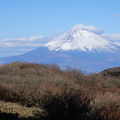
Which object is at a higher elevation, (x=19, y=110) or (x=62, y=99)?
(x=62, y=99)

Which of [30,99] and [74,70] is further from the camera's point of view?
[74,70]

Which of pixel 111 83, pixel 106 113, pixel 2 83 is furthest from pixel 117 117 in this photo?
pixel 111 83

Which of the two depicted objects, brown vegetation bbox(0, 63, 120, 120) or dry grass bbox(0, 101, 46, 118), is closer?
brown vegetation bbox(0, 63, 120, 120)

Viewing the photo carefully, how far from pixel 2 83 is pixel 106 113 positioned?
6.18 metres

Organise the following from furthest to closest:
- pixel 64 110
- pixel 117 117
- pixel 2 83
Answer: pixel 2 83 < pixel 64 110 < pixel 117 117

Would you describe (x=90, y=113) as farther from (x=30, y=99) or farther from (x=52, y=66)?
(x=52, y=66)

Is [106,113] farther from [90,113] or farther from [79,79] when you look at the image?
[79,79]

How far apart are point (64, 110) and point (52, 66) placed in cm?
1786

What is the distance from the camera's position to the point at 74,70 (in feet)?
81.1

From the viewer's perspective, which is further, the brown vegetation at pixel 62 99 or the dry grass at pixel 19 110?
the dry grass at pixel 19 110

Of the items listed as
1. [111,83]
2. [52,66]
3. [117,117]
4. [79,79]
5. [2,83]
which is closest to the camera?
[117,117]

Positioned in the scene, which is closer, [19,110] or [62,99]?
[62,99]

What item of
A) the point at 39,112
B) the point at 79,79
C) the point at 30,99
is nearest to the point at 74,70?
the point at 79,79

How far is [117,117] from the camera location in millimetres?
10289
